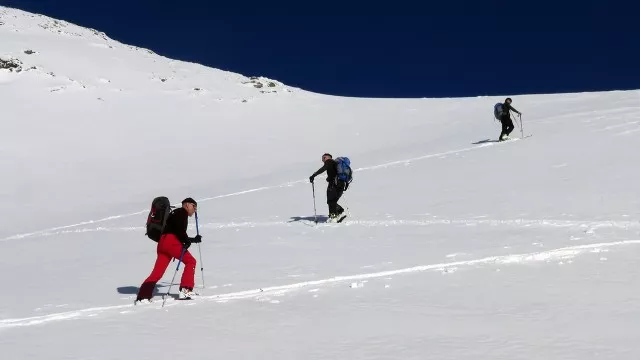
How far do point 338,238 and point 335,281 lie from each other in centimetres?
313

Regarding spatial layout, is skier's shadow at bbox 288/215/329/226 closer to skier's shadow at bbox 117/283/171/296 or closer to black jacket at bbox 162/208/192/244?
skier's shadow at bbox 117/283/171/296

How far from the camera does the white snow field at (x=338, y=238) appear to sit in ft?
19.6

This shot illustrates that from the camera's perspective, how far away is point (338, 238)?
441 inches

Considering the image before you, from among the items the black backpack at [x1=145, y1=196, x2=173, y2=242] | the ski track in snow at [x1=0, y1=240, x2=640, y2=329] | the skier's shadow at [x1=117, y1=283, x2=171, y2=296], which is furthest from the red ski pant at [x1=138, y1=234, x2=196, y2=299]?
the skier's shadow at [x1=117, y1=283, x2=171, y2=296]

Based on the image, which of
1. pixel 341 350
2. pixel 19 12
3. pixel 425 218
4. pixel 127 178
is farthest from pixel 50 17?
pixel 341 350

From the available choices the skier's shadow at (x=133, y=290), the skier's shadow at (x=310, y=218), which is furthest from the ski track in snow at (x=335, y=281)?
the skier's shadow at (x=310, y=218)

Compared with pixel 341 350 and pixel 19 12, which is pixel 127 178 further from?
pixel 19 12

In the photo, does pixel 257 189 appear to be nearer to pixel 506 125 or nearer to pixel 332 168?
pixel 332 168

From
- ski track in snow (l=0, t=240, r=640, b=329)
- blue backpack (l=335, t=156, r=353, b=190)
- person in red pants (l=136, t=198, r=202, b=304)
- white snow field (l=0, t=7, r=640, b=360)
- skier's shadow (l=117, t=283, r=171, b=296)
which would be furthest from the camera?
blue backpack (l=335, t=156, r=353, b=190)

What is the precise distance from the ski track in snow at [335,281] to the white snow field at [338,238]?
0.04 meters

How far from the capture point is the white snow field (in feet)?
19.6

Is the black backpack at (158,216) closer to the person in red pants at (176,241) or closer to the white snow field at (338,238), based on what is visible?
the person in red pants at (176,241)

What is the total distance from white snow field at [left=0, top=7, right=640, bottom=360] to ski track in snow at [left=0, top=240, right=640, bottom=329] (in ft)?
0.12

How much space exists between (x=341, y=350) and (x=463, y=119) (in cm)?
2600
